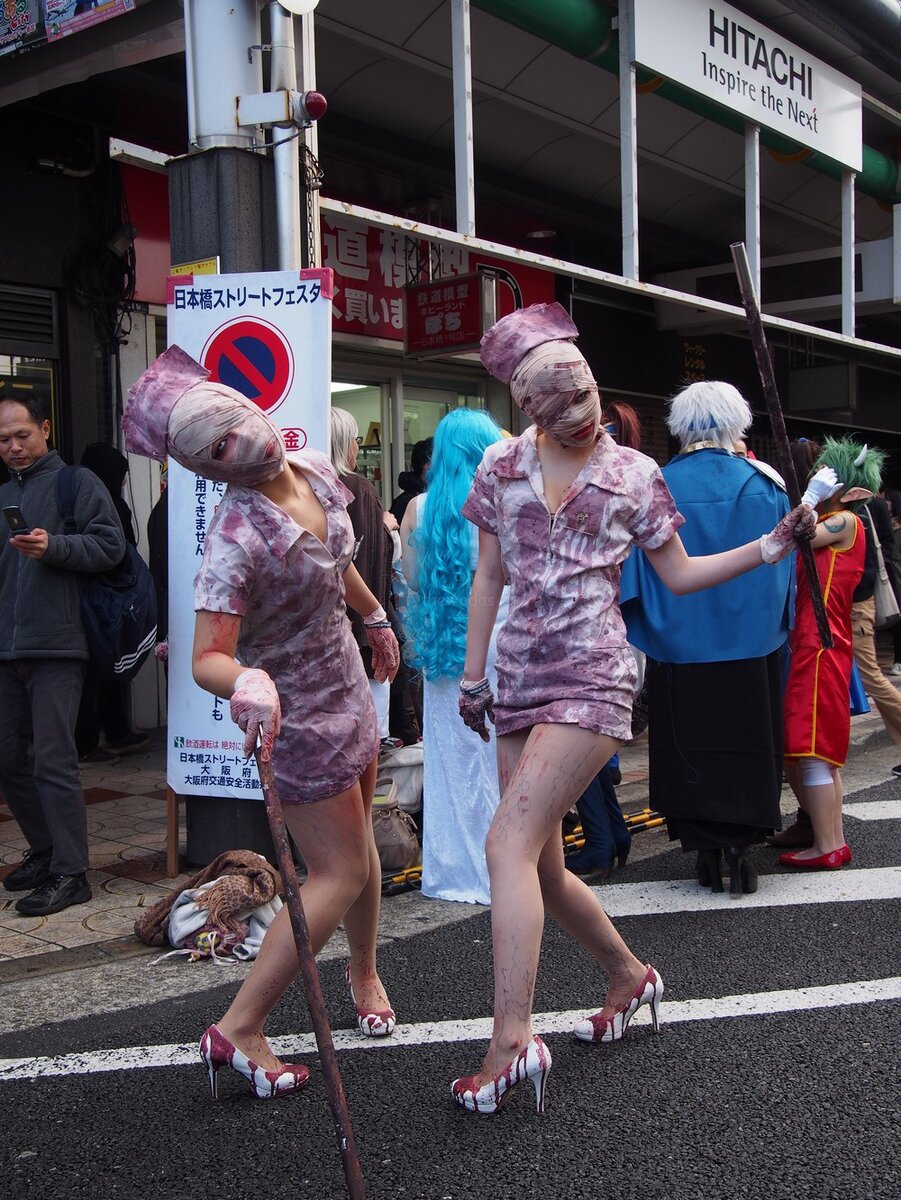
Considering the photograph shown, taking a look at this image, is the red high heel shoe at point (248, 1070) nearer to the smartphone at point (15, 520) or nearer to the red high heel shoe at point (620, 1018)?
the red high heel shoe at point (620, 1018)

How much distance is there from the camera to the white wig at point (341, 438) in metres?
5.45

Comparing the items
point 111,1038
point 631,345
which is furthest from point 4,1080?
point 631,345

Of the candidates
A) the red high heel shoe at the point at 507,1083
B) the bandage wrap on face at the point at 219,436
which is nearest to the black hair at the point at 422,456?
the bandage wrap on face at the point at 219,436

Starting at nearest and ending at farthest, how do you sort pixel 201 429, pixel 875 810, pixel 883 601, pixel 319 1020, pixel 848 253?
pixel 319 1020, pixel 201 429, pixel 875 810, pixel 883 601, pixel 848 253

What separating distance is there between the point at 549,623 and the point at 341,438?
263 cm

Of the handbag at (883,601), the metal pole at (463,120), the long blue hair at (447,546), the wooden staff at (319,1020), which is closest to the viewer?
the wooden staff at (319,1020)

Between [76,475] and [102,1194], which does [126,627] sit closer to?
[76,475]

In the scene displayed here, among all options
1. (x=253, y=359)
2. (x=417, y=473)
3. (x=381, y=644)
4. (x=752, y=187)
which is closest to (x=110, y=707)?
(x=417, y=473)

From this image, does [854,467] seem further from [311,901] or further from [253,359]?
[311,901]

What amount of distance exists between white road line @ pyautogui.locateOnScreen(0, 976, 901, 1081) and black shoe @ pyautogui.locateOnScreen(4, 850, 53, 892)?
5.33 ft

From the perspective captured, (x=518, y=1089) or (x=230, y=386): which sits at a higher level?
(x=230, y=386)

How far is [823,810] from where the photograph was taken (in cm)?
520

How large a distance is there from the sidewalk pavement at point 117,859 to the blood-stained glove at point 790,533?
243 centimetres

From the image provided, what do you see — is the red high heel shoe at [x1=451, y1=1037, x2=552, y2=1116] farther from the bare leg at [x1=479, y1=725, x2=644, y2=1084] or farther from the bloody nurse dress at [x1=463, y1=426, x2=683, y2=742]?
the bloody nurse dress at [x1=463, y1=426, x2=683, y2=742]
